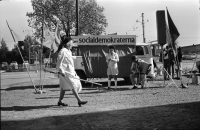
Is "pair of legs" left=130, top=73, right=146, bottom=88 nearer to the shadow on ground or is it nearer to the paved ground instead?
the paved ground

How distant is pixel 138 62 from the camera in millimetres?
11156

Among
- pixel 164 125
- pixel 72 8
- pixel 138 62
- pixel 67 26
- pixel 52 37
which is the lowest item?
pixel 164 125

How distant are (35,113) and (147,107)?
2844 millimetres

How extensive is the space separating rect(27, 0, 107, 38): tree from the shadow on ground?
2595 cm

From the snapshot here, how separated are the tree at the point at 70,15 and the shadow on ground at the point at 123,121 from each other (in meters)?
26.0

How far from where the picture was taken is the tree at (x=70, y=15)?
105 feet

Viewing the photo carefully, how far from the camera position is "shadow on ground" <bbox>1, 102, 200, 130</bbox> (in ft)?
14.8

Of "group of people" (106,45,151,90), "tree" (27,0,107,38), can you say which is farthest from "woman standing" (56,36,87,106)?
"tree" (27,0,107,38)

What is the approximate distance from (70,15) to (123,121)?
28358 mm

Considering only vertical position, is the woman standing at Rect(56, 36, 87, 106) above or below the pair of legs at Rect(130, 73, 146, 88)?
above

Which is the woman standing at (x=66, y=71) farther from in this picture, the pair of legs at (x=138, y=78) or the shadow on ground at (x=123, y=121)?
the pair of legs at (x=138, y=78)

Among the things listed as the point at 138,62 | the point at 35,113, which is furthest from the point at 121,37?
the point at 35,113

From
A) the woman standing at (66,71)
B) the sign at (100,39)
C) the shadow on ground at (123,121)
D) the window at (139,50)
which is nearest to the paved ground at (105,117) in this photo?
the shadow on ground at (123,121)

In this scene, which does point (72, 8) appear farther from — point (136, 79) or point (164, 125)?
point (164, 125)
